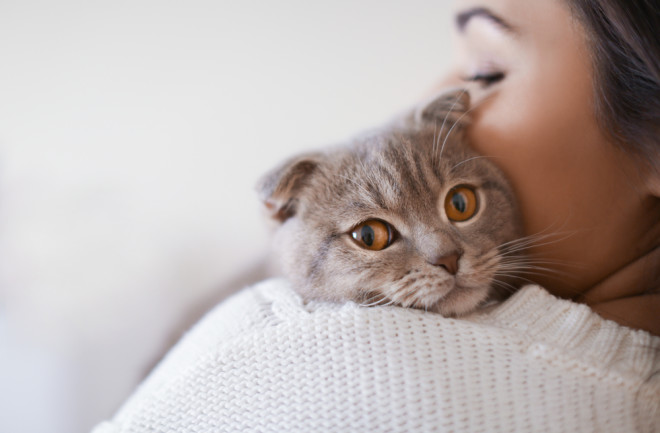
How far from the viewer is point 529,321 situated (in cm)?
92

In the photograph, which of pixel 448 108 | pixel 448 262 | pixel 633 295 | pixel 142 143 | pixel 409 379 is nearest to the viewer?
pixel 409 379

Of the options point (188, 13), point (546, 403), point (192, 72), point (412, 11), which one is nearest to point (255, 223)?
point (192, 72)

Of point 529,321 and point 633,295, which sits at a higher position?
point 529,321

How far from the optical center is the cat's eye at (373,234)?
1048 mm

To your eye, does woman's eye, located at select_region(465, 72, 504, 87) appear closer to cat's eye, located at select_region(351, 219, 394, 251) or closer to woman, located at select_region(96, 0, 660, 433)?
woman, located at select_region(96, 0, 660, 433)

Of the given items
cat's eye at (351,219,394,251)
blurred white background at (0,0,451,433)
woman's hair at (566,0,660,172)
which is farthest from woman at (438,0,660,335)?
blurred white background at (0,0,451,433)

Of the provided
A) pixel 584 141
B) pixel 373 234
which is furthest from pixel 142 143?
pixel 584 141

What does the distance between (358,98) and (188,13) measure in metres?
0.90

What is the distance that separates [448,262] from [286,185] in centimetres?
44

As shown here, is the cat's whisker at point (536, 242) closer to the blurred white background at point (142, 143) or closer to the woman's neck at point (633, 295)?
the woman's neck at point (633, 295)

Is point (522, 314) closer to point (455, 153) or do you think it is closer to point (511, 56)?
point (455, 153)

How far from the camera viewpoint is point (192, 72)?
1945 millimetres

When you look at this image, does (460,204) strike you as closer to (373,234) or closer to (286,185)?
(373,234)

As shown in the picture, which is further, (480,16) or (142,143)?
(142,143)
